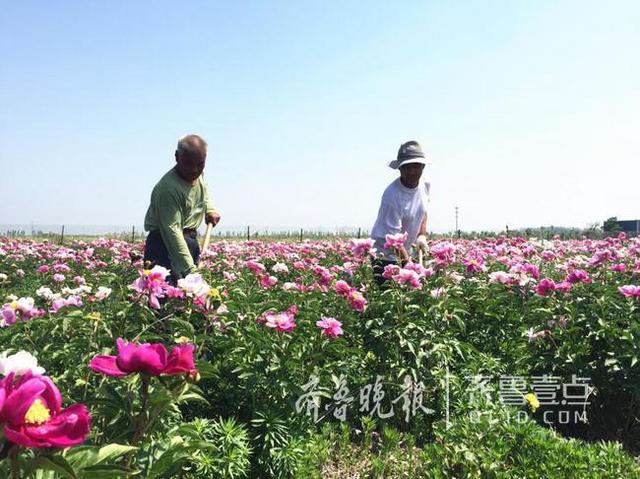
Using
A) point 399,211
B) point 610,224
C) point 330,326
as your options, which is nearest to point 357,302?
point 330,326

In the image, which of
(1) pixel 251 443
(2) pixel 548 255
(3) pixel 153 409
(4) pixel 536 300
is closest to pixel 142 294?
(1) pixel 251 443

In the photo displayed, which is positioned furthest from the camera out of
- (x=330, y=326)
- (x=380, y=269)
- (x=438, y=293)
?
(x=380, y=269)

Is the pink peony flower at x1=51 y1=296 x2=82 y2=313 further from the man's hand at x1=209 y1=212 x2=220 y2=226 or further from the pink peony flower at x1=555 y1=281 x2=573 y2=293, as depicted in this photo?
the pink peony flower at x1=555 y1=281 x2=573 y2=293

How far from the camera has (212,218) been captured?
4598 mm

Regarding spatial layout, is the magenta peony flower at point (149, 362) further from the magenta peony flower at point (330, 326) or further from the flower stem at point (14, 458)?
the magenta peony flower at point (330, 326)

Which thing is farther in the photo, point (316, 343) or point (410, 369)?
point (410, 369)

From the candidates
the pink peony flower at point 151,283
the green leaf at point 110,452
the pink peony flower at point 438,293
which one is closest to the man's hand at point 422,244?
the pink peony flower at point 438,293

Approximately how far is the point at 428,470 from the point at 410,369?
2.33 feet

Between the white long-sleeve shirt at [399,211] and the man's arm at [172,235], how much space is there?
1.76 m

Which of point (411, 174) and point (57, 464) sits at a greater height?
point (411, 174)

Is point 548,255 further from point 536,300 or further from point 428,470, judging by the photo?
point 428,470

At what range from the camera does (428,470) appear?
9.39ft

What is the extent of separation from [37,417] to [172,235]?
2.88 meters

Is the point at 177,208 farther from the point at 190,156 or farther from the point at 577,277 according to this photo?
the point at 577,277
